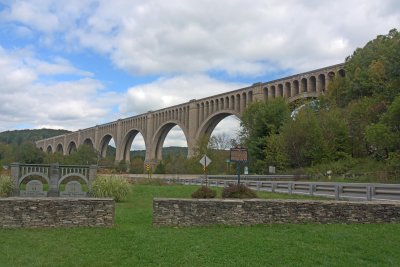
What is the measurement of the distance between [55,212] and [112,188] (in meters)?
8.97

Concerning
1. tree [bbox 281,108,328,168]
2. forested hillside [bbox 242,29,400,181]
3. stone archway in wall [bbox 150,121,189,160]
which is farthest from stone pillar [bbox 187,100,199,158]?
tree [bbox 281,108,328,168]

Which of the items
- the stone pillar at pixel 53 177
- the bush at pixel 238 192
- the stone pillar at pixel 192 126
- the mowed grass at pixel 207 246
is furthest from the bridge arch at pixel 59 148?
the mowed grass at pixel 207 246

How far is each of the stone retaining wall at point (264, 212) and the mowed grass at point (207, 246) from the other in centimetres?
31

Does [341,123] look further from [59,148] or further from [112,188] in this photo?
[59,148]

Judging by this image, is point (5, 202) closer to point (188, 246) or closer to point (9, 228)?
point (9, 228)

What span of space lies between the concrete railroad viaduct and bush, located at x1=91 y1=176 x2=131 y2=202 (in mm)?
34117

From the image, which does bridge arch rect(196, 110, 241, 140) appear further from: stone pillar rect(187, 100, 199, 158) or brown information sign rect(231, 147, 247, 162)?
brown information sign rect(231, 147, 247, 162)

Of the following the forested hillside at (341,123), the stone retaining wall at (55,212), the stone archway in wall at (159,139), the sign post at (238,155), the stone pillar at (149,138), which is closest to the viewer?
the stone retaining wall at (55,212)

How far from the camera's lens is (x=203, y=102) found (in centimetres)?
7225

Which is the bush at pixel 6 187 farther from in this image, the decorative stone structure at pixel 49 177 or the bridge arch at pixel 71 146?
the bridge arch at pixel 71 146

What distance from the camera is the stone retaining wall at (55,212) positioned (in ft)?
32.0

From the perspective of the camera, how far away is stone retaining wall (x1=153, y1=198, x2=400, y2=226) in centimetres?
1031

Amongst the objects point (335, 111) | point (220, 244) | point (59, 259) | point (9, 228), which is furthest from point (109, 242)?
point (335, 111)

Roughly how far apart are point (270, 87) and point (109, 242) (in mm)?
49157
